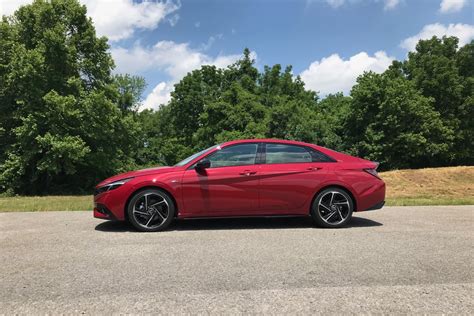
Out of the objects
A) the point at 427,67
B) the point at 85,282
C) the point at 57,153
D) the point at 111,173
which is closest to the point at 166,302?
the point at 85,282

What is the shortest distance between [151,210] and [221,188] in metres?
1.17

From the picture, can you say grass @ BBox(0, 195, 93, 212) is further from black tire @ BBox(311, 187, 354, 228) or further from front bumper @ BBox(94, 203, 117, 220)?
black tire @ BBox(311, 187, 354, 228)

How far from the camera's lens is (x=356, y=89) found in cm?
3703

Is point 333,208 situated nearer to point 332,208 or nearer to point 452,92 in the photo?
point 332,208

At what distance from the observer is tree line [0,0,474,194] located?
24.4m

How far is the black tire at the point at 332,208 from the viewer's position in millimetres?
6871

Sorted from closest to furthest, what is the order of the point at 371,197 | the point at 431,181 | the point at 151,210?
the point at 151,210 < the point at 371,197 < the point at 431,181

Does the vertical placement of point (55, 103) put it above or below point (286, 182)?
above

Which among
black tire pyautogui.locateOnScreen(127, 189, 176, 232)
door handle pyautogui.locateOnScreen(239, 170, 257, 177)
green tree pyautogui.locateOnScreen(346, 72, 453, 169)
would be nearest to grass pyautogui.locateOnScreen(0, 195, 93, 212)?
black tire pyautogui.locateOnScreen(127, 189, 176, 232)

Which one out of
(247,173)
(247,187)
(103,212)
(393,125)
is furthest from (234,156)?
(393,125)

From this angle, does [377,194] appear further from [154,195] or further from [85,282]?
[85,282]

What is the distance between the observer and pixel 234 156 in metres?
6.92

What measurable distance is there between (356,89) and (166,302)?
3621cm

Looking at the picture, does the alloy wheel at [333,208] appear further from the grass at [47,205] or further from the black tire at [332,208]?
the grass at [47,205]
